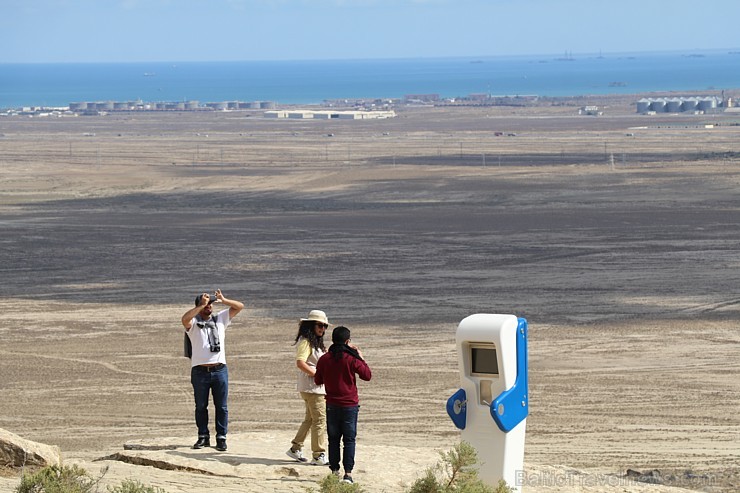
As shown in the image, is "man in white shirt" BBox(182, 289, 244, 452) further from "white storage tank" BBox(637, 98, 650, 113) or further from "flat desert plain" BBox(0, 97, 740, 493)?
"white storage tank" BBox(637, 98, 650, 113)

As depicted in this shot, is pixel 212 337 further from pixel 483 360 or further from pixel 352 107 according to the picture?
pixel 352 107

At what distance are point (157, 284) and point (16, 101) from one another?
14197cm

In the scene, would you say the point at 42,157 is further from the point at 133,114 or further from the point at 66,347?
the point at 133,114

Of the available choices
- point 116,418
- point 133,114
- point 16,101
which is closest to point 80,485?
point 116,418

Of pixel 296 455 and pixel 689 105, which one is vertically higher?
pixel 689 105

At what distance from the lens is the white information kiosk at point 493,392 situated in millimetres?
9023

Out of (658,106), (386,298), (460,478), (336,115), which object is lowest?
(386,298)

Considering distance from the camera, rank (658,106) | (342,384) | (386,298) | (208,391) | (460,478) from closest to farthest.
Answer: (460,478)
(342,384)
(208,391)
(386,298)
(658,106)

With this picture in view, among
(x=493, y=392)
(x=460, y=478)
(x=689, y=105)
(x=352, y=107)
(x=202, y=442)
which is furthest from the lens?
(x=352, y=107)

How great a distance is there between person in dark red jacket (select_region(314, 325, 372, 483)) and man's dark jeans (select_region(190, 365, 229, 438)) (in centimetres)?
119

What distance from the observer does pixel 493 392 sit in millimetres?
9172

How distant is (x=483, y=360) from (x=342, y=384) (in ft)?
4.41

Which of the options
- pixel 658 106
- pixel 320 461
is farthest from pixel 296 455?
pixel 658 106

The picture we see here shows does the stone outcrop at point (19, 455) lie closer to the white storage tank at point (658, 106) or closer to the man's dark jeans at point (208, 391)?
the man's dark jeans at point (208, 391)
